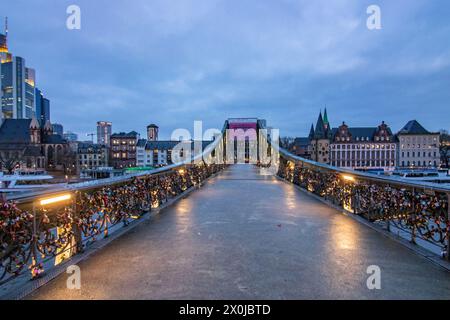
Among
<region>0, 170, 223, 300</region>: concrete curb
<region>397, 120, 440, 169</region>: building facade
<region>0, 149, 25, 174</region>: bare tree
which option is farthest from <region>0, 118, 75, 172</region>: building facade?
<region>397, 120, 440, 169</region>: building facade

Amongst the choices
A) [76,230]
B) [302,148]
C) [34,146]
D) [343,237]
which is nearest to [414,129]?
[302,148]

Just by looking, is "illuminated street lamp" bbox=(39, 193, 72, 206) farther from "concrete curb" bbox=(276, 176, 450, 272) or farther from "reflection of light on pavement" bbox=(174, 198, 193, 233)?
"concrete curb" bbox=(276, 176, 450, 272)

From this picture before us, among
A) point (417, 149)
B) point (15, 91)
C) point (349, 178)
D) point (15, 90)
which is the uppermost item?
point (15, 90)

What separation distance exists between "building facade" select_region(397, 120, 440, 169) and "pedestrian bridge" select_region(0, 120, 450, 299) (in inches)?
3254

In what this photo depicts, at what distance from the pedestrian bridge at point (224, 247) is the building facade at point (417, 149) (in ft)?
271

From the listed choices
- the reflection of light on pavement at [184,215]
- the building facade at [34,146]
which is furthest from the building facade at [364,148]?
the building facade at [34,146]

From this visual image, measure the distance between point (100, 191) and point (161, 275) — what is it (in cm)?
223

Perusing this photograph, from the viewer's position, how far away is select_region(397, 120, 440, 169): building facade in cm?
7156

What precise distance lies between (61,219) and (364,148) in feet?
275

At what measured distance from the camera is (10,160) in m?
64.6

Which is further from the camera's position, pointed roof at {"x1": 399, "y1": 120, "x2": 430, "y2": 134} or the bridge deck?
pointed roof at {"x1": 399, "y1": 120, "x2": 430, "y2": 134}

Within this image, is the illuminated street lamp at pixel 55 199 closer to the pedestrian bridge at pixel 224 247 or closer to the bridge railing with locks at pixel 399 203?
the pedestrian bridge at pixel 224 247

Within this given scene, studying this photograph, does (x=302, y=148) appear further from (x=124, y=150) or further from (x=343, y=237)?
(x=343, y=237)
